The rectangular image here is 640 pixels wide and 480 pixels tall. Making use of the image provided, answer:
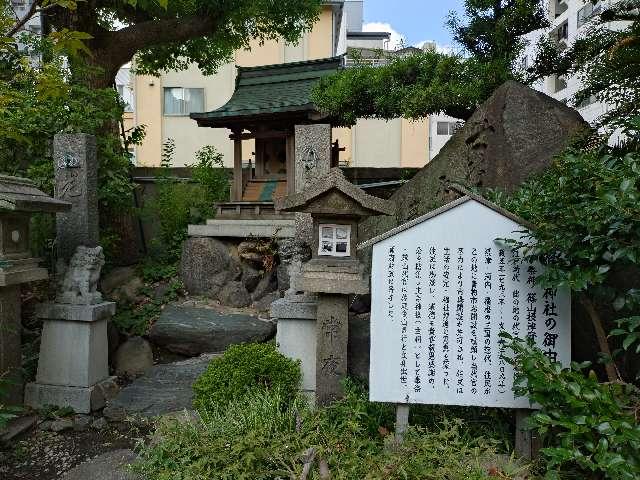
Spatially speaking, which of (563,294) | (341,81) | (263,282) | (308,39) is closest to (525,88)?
(341,81)

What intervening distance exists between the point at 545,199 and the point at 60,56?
8.40 m

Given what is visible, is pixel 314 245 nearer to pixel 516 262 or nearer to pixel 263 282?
pixel 516 262

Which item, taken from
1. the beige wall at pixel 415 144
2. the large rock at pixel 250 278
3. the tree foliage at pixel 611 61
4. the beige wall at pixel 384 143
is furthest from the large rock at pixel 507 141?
the beige wall at pixel 415 144

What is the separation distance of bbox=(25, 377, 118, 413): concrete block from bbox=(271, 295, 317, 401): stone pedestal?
8.85 feet

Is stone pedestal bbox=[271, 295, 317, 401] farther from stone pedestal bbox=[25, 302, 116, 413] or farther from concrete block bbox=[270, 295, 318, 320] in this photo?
stone pedestal bbox=[25, 302, 116, 413]

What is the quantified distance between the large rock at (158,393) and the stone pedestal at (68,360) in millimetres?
331

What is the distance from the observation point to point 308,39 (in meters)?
20.7

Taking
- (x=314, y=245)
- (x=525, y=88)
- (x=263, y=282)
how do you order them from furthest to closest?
(x=263, y=282), (x=525, y=88), (x=314, y=245)

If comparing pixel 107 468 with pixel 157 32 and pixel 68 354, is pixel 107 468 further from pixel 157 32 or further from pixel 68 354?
pixel 157 32

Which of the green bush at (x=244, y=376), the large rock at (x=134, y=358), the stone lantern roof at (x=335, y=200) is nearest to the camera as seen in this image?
the stone lantern roof at (x=335, y=200)

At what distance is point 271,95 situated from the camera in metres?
11.6

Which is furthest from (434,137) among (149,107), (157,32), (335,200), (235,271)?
(335,200)

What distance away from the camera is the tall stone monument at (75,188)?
6414mm

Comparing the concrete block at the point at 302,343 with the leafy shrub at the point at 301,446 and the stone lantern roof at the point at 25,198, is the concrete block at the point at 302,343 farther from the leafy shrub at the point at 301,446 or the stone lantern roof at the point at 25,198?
the stone lantern roof at the point at 25,198
